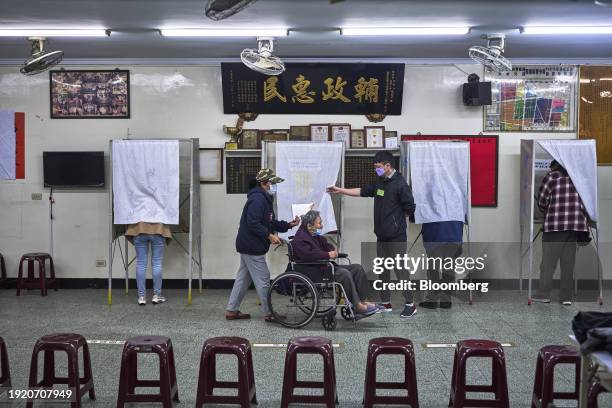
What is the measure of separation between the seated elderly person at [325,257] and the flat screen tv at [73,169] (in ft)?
9.77

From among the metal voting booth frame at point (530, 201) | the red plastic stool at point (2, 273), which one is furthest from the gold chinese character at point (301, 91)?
the red plastic stool at point (2, 273)

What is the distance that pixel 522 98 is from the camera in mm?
8094

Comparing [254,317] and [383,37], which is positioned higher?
[383,37]

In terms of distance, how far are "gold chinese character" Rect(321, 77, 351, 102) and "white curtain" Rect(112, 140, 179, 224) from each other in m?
1.84

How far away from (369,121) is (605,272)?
3.25 meters

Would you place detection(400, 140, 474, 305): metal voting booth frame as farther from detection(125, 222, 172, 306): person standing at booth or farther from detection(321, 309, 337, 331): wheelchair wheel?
detection(125, 222, 172, 306): person standing at booth

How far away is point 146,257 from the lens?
7.37 m

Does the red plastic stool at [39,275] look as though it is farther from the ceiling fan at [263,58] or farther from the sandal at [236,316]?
the ceiling fan at [263,58]

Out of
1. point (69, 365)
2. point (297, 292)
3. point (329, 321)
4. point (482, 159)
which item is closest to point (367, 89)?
point (482, 159)

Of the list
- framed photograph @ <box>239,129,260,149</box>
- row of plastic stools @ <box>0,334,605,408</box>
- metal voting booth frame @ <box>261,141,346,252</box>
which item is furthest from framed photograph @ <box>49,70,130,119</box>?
row of plastic stools @ <box>0,334,605,408</box>

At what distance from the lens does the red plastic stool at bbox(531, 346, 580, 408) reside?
402 centimetres

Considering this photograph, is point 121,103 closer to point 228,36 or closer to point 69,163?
point 69,163

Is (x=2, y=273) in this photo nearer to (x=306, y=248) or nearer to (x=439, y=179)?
(x=306, y=248)

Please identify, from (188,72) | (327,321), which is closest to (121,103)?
(188,72)
